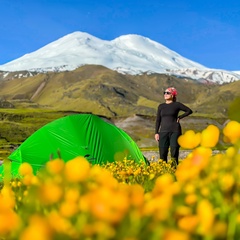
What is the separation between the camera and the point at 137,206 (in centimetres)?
133

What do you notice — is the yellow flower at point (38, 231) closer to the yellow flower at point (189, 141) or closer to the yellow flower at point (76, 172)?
the yellow flower at point (76, 172)

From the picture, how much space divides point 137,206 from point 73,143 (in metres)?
13.9

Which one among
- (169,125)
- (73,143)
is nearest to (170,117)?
(169,125)

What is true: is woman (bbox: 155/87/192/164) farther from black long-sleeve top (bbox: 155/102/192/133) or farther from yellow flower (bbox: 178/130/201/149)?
yellow flower (bbox: 178/130/201/149)

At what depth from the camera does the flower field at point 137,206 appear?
1174 millimetres

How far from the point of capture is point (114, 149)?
621 inches

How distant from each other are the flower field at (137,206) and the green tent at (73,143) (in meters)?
12.8

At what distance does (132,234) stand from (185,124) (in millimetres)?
123251

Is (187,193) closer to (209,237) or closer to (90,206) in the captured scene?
(209,237)

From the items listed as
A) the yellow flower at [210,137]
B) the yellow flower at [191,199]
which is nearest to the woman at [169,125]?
the yellow flower at [210,137]

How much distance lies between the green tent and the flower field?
42.1ft

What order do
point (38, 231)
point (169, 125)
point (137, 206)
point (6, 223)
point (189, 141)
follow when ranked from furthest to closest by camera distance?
point (169, 125)
point (189, 141)
point (137, 206)
point (6, 223)
point (38, 231)

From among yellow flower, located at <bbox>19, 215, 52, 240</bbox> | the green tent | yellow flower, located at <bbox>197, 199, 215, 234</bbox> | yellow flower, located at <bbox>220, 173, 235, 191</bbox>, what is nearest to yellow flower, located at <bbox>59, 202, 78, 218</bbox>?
yellow flower, located at <bbox>19, 215, 52, 240</bbox>

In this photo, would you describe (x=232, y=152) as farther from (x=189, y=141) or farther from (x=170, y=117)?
(x=170, y=117)
